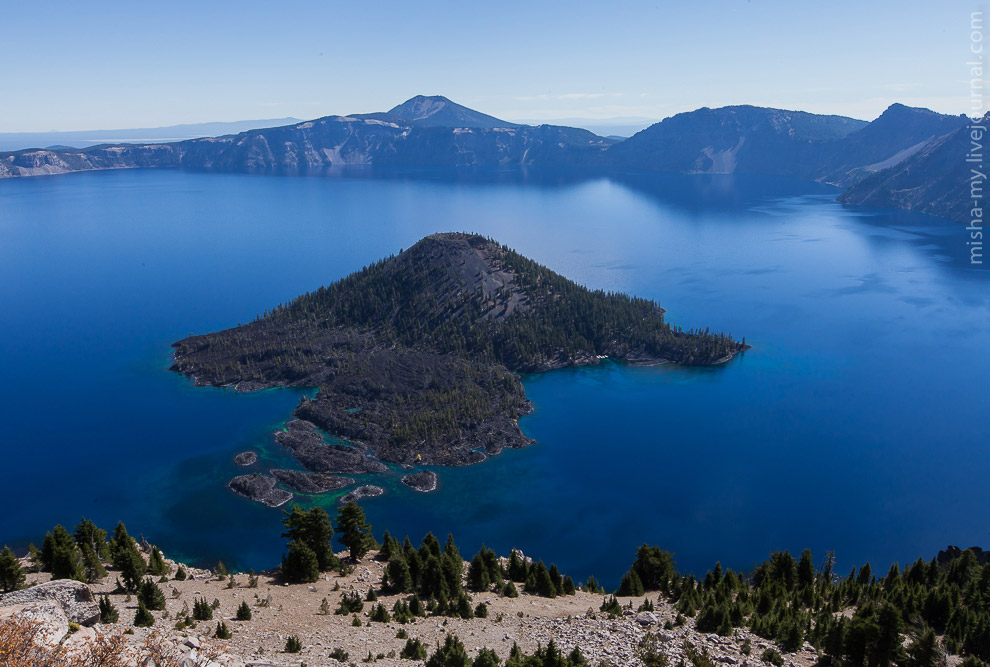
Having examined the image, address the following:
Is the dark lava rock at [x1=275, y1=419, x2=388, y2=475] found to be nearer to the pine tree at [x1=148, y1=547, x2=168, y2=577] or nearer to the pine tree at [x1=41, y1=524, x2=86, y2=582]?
the pine tree at [x1=148, y1=547, x2=168, y2=577]

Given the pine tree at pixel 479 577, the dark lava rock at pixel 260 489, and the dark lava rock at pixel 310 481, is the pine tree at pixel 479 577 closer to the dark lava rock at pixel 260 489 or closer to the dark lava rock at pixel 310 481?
the dark lava rock at pixel 310 481

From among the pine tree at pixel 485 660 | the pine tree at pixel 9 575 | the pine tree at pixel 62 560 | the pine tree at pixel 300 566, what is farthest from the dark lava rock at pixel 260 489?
the pine tree at pixel 485 660

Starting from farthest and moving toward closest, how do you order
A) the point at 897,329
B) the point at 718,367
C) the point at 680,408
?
the point at 897,329 → the point at 718,367 → the point at 680,408

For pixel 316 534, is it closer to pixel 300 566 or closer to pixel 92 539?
pixel 300 566

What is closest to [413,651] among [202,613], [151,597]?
[202,613]

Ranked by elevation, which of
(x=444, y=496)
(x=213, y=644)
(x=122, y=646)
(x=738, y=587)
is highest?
(x=122, y=646)

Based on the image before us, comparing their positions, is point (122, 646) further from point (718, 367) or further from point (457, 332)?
point (718, 367)

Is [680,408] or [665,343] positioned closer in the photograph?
[680,408]

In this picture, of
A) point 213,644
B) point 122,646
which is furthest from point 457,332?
point 122,646
